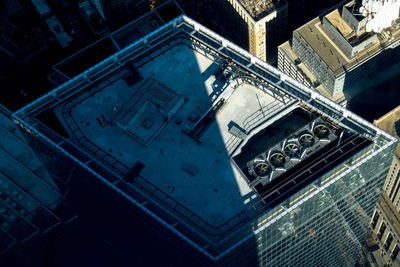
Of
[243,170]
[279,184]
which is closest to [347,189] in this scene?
[279,184]

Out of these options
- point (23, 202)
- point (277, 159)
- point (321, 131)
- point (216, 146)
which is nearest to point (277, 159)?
point (277, 159)

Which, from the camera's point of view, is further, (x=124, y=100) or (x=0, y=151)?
(x=0, y=151)

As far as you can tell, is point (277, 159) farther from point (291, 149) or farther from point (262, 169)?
point (262, 169)

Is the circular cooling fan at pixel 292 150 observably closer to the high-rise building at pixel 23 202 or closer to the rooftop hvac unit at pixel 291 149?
the rooftop hvac unit at pixel 291 149

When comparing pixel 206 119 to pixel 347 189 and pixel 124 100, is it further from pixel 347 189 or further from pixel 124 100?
pixel 347 189

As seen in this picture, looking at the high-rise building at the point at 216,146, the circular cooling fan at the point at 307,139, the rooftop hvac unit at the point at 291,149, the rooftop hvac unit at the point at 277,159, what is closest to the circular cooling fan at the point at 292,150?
the rooftop hvac unit at the point at 291,149

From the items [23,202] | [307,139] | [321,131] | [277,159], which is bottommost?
[321,131]
